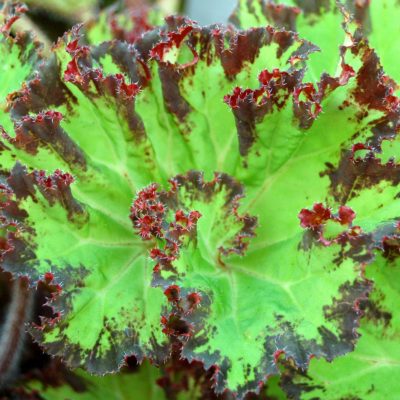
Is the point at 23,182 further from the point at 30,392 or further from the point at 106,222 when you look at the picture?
the point at 30,392

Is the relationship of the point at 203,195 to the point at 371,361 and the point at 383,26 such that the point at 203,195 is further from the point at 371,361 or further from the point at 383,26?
the point at 383,26

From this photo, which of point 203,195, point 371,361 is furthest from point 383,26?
point 371,361

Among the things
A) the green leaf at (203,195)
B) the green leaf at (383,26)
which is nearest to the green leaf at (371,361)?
the green leaf at (203,195)

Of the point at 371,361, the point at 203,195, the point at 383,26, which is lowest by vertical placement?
the point at 371,361

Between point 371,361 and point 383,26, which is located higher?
point 383,26

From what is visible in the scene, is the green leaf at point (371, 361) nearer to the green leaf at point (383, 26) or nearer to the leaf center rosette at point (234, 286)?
the leaf center rosette at point (234, 286)

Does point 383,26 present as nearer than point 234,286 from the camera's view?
No

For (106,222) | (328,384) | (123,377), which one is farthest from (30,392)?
(328,384)

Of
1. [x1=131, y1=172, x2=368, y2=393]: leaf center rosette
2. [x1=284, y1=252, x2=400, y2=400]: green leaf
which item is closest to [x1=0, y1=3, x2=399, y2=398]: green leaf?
[x1=131, y1=172, x2=368, y2=393]: leaf center rosette

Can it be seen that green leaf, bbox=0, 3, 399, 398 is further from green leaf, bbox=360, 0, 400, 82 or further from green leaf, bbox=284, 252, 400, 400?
green leaf, bbox=360, 0, 400, 82
